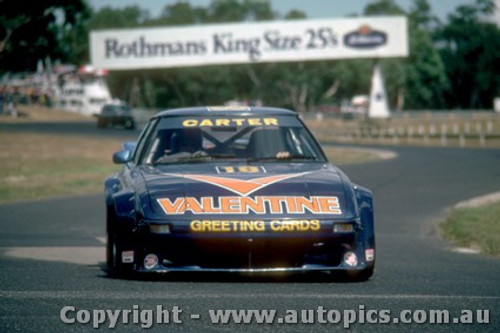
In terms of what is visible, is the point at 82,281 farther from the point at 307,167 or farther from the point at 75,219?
the point at 75,219

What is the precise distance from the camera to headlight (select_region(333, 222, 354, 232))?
27.2 feet

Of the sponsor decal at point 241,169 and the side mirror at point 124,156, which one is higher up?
the sponsor decal at point 241,169

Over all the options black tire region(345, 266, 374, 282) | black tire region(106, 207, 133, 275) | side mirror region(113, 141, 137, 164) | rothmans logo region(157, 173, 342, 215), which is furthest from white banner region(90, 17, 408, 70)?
rothmans logo region(157, 173, 342, 215)

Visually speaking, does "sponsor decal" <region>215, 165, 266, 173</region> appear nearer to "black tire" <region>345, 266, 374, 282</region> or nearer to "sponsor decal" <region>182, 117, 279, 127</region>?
"sponsor decal" <region>182, 117, 279, 127</region>

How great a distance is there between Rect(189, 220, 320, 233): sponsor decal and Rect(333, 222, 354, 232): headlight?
0.87 ft

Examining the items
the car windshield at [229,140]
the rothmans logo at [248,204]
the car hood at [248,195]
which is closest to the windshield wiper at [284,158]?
the car windshield at [229,140]

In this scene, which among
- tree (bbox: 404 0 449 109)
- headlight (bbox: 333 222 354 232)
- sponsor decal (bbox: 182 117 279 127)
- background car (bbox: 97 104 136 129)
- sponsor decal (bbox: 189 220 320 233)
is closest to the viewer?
sponsor decal (bbox: 189 220 320 233)

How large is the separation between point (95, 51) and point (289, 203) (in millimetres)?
83735

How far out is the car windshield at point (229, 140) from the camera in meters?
9.56

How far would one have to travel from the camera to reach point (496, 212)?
17.9m

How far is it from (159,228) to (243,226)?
1.90 feet

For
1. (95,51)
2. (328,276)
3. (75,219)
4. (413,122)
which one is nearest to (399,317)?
(328,276)

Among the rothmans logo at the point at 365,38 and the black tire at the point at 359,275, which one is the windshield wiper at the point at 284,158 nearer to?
the black tire at the point at 359,275

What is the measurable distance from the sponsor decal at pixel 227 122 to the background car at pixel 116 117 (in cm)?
5293
